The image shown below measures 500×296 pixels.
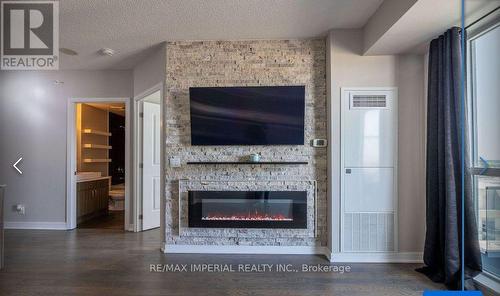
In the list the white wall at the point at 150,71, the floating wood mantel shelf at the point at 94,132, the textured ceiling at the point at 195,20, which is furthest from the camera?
the floating wood mantel shelf at the point at 94,132

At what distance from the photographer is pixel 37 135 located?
4383 mm

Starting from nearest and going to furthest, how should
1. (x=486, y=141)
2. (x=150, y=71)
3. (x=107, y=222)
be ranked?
(x=486, y=141) < (x=150, y=71) < (x=107, y=222)

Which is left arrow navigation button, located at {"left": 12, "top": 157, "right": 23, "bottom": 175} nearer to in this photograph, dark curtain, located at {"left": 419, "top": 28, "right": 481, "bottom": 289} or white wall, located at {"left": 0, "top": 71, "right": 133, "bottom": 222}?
white wall, located at {"left": 0, "top": 71, "right": 133, "bottom": 222}

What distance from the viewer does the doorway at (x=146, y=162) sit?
165 inches

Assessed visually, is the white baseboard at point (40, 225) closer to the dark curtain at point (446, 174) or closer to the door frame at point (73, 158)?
the door frame at point (73, 158)

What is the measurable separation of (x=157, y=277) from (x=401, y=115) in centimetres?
314

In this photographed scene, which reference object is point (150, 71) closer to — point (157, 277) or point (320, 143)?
point (320, 143)

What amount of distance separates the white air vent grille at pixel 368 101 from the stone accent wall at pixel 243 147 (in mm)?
353

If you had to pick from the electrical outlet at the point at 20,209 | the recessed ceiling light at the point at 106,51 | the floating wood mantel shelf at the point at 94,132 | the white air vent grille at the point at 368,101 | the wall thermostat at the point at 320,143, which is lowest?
the electrical outlet at the point at 20,209

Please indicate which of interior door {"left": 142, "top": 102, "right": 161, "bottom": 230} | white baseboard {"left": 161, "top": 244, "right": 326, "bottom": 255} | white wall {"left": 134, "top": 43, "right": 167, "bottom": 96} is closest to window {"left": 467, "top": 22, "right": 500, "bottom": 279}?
white baseboard {"left": 161, "top": 244, "right": 326, "bottom": 255}

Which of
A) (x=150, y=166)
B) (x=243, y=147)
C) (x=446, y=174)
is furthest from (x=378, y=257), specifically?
(x=150, y=166)
